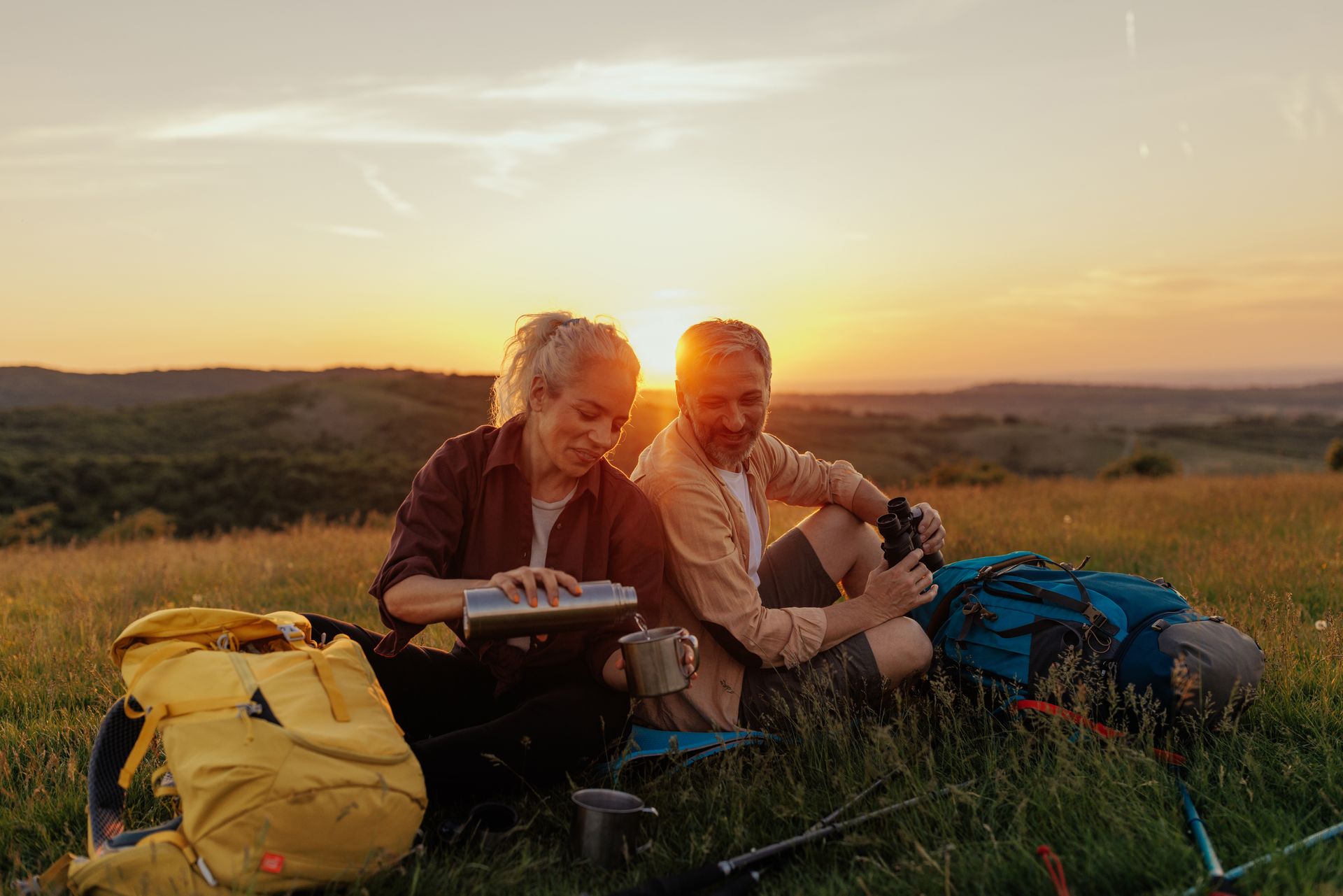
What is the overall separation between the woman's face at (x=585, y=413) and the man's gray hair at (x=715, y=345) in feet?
1.38

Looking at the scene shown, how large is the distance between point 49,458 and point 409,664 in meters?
46.2

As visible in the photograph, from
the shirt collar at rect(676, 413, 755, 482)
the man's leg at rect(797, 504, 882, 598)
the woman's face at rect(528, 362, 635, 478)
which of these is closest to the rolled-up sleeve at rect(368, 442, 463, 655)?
the woman's face at rect(528, 362, 635, 478)

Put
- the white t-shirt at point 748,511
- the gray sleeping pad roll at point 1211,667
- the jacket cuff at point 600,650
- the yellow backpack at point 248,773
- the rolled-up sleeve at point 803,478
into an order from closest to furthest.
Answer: the yellow backpack at point 248,773
the gray sleeping pad roll at point 1211,667
the jacket cuff at point 600,650
the white t-shirt at point 748,511
the rolled-up sleeve at point 803,478

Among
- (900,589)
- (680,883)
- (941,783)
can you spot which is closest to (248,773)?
(680,883)

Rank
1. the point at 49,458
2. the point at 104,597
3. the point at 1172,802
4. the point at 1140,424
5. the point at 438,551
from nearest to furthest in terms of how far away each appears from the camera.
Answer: the point at 1172,802 → the point at 438,551 → the point at 104,597 → the point at 49,458 → the point at 1140,424

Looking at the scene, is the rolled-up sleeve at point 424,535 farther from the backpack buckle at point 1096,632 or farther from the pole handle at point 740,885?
the backpack buckle at point 1096,632

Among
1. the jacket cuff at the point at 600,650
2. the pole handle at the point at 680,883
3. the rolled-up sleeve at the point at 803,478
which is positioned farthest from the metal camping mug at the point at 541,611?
the rolled-up sleeve at the point at 803,478

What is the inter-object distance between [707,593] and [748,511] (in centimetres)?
64

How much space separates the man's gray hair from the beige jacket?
292mm

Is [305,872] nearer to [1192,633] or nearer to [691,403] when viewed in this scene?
[691,403]

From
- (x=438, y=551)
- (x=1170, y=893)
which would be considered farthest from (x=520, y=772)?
(x=1170, y=893)

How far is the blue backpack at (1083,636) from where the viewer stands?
358 cm

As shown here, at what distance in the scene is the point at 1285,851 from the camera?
8.88 feet

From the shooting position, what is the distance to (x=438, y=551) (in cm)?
354
